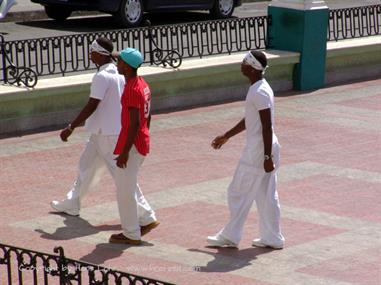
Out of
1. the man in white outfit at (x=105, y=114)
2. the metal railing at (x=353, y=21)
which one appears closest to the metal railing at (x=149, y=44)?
the metal railing at (x=353, y=21)

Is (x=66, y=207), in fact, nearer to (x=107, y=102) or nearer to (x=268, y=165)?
(x=107, y=102)

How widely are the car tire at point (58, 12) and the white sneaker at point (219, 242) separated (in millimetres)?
15425

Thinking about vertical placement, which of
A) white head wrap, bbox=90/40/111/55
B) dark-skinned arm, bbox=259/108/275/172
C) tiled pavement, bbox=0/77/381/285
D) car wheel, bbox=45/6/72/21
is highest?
white head wrap, bbox=90/40/111/55

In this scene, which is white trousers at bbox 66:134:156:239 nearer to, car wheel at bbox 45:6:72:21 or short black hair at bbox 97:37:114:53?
short black hair at bbox 97:37:114:53

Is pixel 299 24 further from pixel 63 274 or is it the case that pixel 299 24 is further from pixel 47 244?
pixel 63 274

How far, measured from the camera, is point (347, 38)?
20250 mm

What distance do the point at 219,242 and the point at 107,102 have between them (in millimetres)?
1668

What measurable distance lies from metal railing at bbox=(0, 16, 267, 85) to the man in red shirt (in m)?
5.17

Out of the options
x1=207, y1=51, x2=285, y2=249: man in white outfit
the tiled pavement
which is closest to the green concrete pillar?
the tiled pavement

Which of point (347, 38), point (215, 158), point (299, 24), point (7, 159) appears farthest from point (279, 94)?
point (7, 159)

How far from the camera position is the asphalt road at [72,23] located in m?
24.2

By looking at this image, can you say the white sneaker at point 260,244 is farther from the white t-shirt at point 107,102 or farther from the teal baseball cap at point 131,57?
the teal baseball cap at point 131,57

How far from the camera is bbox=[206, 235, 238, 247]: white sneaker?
35.4 feet

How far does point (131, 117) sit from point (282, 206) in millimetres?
2291
